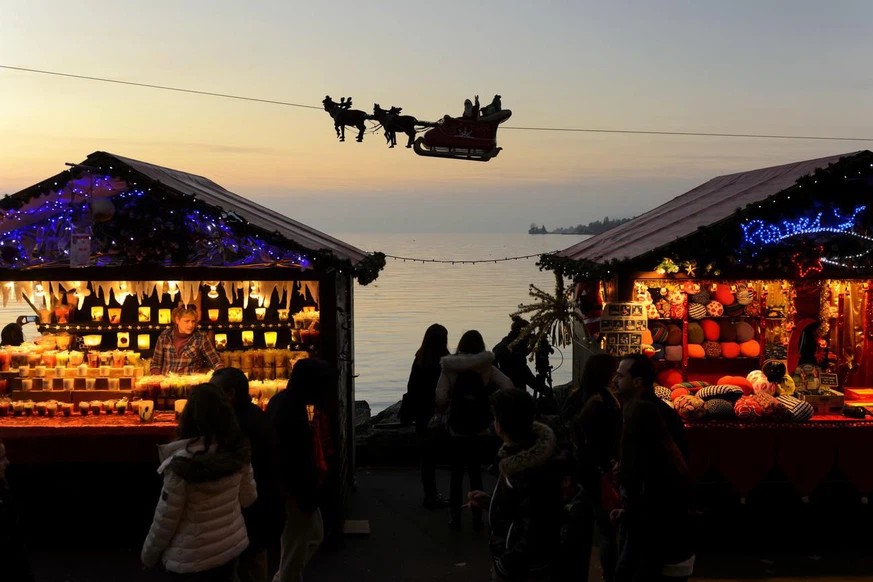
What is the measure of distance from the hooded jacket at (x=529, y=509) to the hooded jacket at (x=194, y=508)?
1296 mm

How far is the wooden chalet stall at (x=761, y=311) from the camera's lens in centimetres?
727

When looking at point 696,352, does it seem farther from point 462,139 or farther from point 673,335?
point 462,139

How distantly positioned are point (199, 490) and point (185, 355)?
4437 mm

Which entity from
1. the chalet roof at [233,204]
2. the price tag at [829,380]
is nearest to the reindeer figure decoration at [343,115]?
the chalet roof at [233,204]

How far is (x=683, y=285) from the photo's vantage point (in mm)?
8672

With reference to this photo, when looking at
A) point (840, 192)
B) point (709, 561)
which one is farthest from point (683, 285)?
point (709, 561)

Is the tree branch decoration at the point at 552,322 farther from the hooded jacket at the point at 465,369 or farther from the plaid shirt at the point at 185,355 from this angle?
the plaid shirt at the point at 185,355

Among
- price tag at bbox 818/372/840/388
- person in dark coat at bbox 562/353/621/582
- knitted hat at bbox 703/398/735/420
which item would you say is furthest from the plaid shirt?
price tag at bbox 818/372/840/388

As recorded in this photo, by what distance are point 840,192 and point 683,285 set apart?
5.37 feet

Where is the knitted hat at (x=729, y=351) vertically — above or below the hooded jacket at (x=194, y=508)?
above

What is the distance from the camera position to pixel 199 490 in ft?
13.5

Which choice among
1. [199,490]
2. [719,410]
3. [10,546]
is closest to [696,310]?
[719,410]

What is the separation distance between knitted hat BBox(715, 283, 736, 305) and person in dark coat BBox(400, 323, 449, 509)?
2715 mm

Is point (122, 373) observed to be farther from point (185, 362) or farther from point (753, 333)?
point (753, 333)
